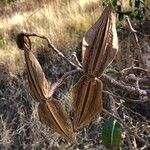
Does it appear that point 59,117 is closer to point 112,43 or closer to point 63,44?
point 112,43

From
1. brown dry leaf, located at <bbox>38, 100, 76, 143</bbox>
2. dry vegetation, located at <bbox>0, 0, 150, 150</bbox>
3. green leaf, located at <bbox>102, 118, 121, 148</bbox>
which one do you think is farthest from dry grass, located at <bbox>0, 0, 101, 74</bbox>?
brown dry leaf, located at <bbox>38, 100, 76, 143</bbox>

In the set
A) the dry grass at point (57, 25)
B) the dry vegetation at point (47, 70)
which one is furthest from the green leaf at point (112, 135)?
the dry grass at point (57, 25)

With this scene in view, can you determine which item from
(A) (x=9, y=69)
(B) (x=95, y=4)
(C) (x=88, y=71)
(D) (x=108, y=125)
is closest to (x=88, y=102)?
(C) (x=88, y=71)

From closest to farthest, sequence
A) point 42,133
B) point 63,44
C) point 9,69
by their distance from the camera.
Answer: point 42,133 → point 9,69 → point 63,44

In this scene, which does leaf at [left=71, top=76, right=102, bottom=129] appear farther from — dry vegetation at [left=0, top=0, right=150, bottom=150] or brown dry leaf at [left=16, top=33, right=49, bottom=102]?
dry vegetation at [left=0, top=0, right=150, bottom=150]

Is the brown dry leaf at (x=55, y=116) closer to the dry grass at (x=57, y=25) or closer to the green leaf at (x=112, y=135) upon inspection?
the green leaf at (x=112, y=135)

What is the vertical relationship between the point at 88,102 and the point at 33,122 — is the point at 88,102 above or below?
above

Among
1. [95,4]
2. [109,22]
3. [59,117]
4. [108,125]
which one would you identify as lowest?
[95,4]
